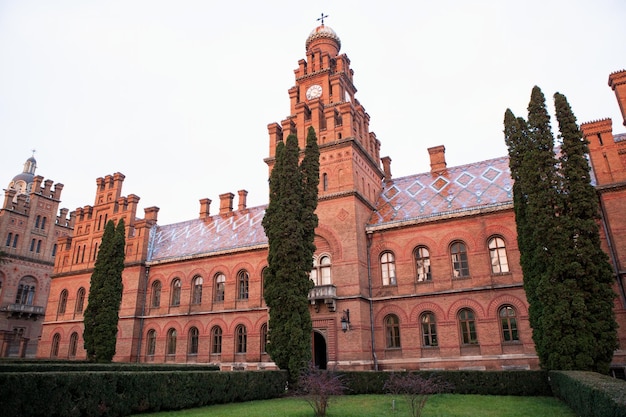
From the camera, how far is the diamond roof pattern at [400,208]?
2466 cm

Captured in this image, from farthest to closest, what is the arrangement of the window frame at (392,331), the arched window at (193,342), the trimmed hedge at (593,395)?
the arched window at (193,342) → the window frame at (392,331) → the trimmed hedge at (593,395)

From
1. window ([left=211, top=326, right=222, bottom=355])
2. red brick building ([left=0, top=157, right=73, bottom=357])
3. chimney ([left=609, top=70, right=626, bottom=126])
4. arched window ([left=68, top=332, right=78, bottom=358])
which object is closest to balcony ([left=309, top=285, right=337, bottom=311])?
window ([left=211, top=326, right=222, bottom=355])

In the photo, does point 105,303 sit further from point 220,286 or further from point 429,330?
point 429,330

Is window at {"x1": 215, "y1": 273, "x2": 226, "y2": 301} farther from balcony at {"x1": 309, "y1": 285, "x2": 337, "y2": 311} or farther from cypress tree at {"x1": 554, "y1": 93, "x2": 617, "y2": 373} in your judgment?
cypress tree at {"x1": 554, "y1": 93, "x2": 617, "y2": 373}

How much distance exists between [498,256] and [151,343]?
77.3ft

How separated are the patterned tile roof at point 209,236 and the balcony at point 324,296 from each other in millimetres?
6273

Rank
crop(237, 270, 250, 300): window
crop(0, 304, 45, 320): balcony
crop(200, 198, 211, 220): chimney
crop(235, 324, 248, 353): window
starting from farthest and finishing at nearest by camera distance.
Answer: crop(0, 304, 45, 320): balcony
crop(200, 198, 211, 220): chimney
crop(237, 270, 250, 300): window
crop(235, 324, 248, 353): window

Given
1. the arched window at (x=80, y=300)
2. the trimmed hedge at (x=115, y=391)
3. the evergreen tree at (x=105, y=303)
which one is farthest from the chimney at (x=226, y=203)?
the trimmed hedge at (x=115, y=391)

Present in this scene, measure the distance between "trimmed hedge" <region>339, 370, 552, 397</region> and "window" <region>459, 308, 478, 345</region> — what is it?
16.8 feet

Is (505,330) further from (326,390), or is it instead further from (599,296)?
(326,390)

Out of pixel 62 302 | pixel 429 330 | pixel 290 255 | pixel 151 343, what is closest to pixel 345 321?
pixel 429 330

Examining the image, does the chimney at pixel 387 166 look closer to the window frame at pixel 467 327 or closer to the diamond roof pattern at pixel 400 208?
the diamond roof pattern at pixel 400 208

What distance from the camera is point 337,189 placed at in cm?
2523

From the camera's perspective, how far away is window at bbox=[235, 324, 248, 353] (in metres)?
27.0
